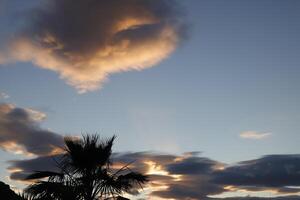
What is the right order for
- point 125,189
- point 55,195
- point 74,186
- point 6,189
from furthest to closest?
1. point 6,189
2. point 125,189
3. point 74,186
4. point 55,195

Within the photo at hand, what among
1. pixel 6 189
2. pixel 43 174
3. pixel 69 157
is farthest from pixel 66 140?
pixel 6 189

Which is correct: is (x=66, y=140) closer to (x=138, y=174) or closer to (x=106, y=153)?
(x=106, y=153)

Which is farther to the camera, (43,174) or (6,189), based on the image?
(6,189)

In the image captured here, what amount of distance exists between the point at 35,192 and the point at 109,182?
10.9ft

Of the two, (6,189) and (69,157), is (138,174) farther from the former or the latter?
(6,189)

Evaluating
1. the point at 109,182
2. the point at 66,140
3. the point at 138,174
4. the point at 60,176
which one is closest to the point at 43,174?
the point at 60,176

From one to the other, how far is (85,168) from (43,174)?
1.94m

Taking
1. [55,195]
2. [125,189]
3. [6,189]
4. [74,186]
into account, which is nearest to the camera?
[55,195]

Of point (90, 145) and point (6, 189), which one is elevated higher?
point (90, 145)

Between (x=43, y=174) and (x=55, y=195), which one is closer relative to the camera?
(x=55, y=195)

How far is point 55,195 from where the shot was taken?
49.4 ft

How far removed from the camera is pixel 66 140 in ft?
58.2

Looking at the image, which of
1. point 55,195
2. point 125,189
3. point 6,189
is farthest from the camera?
point 6,189

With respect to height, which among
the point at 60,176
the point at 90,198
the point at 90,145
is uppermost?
the point at 90,145
